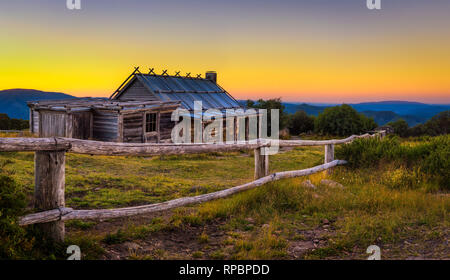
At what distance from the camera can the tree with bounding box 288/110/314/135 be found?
Answer: 40731 millimetres

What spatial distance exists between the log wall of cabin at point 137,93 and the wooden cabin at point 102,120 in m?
2.18

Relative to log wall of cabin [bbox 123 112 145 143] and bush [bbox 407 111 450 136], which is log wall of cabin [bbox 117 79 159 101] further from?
bush [bbox 407 111 450 136]

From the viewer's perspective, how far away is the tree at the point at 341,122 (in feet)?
121

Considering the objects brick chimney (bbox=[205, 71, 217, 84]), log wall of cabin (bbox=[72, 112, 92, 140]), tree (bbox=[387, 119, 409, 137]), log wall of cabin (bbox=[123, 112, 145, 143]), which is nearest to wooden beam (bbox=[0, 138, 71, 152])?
log wall of cabin (bbox=[123, 112, 145, 143])

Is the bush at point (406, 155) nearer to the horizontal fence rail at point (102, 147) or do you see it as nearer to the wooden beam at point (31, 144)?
the horizontal fence rail at point (102, 147)

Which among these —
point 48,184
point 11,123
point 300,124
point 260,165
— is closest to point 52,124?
point 260,165

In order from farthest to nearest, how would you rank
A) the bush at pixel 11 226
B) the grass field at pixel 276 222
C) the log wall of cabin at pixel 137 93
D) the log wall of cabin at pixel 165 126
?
1. the log wall of cabin at pixel 137 93
2. the log wall of cabin at pixel 165 126
3. the grass field at pixel 276 222
4. the bush at pixel 11 226

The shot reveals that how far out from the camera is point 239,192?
6.71m

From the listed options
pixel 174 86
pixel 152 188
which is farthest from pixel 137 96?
pixel 152 188

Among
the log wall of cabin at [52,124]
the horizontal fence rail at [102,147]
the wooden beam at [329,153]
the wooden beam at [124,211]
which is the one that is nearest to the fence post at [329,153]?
the wooden beam at [329,153]

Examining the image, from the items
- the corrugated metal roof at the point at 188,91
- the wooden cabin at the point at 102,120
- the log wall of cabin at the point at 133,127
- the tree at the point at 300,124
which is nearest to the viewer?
the wooden cabin at the point at 102,120

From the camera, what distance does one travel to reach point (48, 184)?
4.29 m

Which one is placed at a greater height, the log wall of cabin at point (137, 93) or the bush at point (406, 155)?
the log wall of cabin at point (137, 93)

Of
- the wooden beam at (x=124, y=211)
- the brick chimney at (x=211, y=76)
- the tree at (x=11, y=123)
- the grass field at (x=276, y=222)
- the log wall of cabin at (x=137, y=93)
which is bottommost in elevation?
the grass field at (x=276, y=222)
